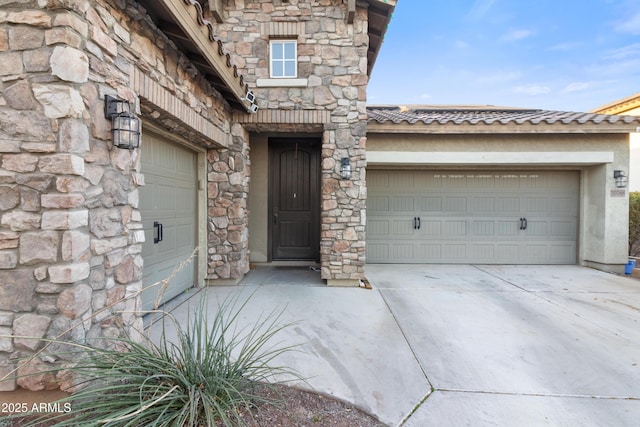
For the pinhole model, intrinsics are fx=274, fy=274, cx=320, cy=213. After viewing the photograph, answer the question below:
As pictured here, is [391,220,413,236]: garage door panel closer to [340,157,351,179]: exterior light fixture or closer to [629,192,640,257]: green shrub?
[340,157,351,179]: exterior light fixture

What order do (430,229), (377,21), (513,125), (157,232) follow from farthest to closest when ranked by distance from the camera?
(430,229) → (513,125) → (377,21) → (157,232)

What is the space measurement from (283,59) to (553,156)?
19.2ft

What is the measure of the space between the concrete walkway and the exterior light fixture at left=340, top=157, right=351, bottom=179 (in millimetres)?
1899

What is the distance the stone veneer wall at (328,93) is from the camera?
4.64 meters

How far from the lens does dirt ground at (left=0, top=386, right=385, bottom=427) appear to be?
69.7 inches

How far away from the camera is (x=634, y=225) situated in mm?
6492

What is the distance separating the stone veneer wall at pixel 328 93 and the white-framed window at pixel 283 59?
0.12 meters

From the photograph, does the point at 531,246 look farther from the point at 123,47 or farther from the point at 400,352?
the point at 123,47

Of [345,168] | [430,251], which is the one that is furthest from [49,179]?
[430,251]

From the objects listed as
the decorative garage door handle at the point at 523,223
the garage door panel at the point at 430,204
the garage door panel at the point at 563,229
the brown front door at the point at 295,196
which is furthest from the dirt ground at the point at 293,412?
the garage door panel at the point at 563,229

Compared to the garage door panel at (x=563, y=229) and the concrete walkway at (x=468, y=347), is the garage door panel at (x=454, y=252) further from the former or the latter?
the garage door panel at (x=563, y=229)

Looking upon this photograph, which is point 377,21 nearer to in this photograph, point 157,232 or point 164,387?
point 157,232

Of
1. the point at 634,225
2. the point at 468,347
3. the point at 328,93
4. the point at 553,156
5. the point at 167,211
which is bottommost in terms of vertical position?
the point at 468,347

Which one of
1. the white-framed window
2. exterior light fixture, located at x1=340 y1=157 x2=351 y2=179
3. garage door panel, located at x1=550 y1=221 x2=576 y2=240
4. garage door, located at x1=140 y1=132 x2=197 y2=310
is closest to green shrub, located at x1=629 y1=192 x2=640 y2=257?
garage door panel, located at x1=550 y1=221 x2=576 y2=240
